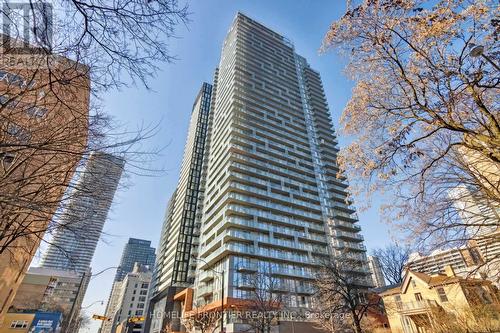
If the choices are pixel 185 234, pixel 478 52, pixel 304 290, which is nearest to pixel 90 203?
pixel 478 52

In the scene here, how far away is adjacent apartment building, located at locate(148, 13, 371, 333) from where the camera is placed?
41.8m

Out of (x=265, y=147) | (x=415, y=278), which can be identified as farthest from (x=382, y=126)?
(x=265, y=147)

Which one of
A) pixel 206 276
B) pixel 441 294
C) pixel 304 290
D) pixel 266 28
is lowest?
pixel 441 294

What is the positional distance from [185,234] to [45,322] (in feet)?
99.3

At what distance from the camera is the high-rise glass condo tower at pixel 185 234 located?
179 feet

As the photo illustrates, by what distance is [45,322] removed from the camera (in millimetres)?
47000

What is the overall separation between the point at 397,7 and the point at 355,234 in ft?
197

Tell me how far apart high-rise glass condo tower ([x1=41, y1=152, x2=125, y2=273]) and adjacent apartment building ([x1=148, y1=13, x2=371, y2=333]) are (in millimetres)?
28457

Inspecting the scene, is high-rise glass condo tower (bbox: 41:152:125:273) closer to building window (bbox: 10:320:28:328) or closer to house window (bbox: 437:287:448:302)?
house window (bbox: 437:287:448:302)

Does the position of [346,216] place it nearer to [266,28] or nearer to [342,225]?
[342,225]

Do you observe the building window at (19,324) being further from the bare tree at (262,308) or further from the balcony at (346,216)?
the balcony at (346,216)

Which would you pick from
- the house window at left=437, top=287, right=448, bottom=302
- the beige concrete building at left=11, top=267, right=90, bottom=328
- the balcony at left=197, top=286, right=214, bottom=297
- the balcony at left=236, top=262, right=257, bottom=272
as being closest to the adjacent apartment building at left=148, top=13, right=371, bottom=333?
the balcony at left=197, top=286, right=214, bottom=297

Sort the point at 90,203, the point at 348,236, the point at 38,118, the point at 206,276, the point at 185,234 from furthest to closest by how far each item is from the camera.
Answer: the point at 185,234
the point at 348,236
the point at 206,276
the point at 90,203
the point at 38,118

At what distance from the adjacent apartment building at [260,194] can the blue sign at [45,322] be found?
18.8 meters
